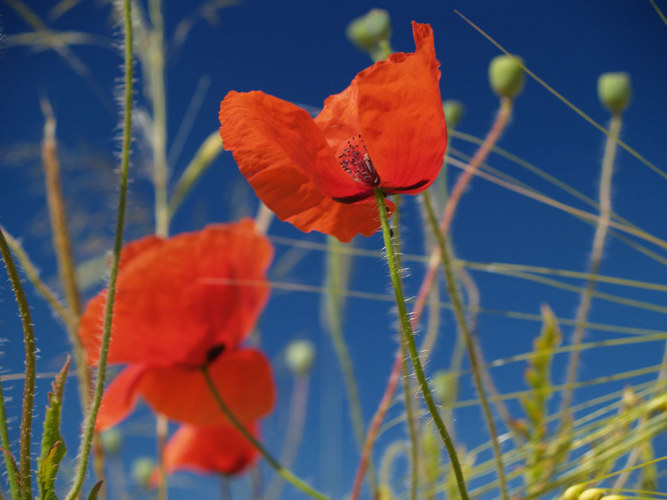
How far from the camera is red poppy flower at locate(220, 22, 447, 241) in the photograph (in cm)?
28

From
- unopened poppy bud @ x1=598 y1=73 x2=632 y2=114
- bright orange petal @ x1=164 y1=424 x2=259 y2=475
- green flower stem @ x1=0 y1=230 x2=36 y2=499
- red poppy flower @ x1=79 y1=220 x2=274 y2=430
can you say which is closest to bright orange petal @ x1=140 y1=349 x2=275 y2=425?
red poppy flower @ x1=79 y1=220 x2=274 y2=430

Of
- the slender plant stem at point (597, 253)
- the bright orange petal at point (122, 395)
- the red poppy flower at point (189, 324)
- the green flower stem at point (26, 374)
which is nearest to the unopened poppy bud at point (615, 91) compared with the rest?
the slender plant stem at point (597, 253)

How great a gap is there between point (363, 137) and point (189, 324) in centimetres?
27

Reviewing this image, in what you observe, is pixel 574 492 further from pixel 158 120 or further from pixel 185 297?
pixel 158 120

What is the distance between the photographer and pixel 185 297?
20.1 inches

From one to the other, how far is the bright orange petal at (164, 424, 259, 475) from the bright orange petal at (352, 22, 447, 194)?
55cm

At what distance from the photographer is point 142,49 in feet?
3.19

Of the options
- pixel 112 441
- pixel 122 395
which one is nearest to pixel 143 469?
pixel 112 441

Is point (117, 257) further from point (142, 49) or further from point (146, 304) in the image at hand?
point (142, 49)

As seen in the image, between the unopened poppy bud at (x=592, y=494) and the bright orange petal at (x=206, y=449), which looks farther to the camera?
the bright orange petal at (x=206, y=449)

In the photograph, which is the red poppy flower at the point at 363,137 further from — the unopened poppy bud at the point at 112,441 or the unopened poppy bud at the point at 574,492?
the unopened poppy bud at the point at 112,441

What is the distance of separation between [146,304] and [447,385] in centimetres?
42

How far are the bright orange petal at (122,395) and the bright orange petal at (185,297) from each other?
25 mm

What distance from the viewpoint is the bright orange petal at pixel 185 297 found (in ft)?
1.63
